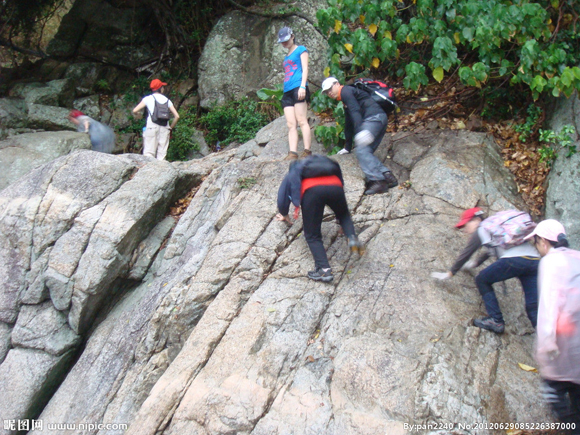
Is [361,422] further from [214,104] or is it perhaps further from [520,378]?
[214,104]

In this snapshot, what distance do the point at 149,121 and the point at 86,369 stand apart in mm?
4772

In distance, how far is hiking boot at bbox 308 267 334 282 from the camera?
553cm

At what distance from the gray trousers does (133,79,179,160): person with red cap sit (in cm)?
431

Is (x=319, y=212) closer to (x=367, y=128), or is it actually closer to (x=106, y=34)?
(x=367, y=128)

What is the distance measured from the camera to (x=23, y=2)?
1368cm

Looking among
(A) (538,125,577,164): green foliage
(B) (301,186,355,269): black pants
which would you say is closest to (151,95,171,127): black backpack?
(B) (301,186,355,269): black pants

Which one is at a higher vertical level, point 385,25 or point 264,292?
point 385,25

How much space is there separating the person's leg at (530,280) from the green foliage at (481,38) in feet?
10.4

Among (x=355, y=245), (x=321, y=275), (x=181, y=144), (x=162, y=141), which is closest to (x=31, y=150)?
(x=181, y=144)

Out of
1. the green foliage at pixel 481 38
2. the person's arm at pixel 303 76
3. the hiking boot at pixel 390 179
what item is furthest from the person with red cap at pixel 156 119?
the hiking boot at pixel 390 179

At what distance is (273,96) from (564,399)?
30.4ft

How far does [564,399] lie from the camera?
3.58m

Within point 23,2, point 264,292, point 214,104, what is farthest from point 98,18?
point 264,292

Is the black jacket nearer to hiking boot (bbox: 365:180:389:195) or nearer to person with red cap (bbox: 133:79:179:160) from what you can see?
hiking boot (bbox: 365:180:389:195)
